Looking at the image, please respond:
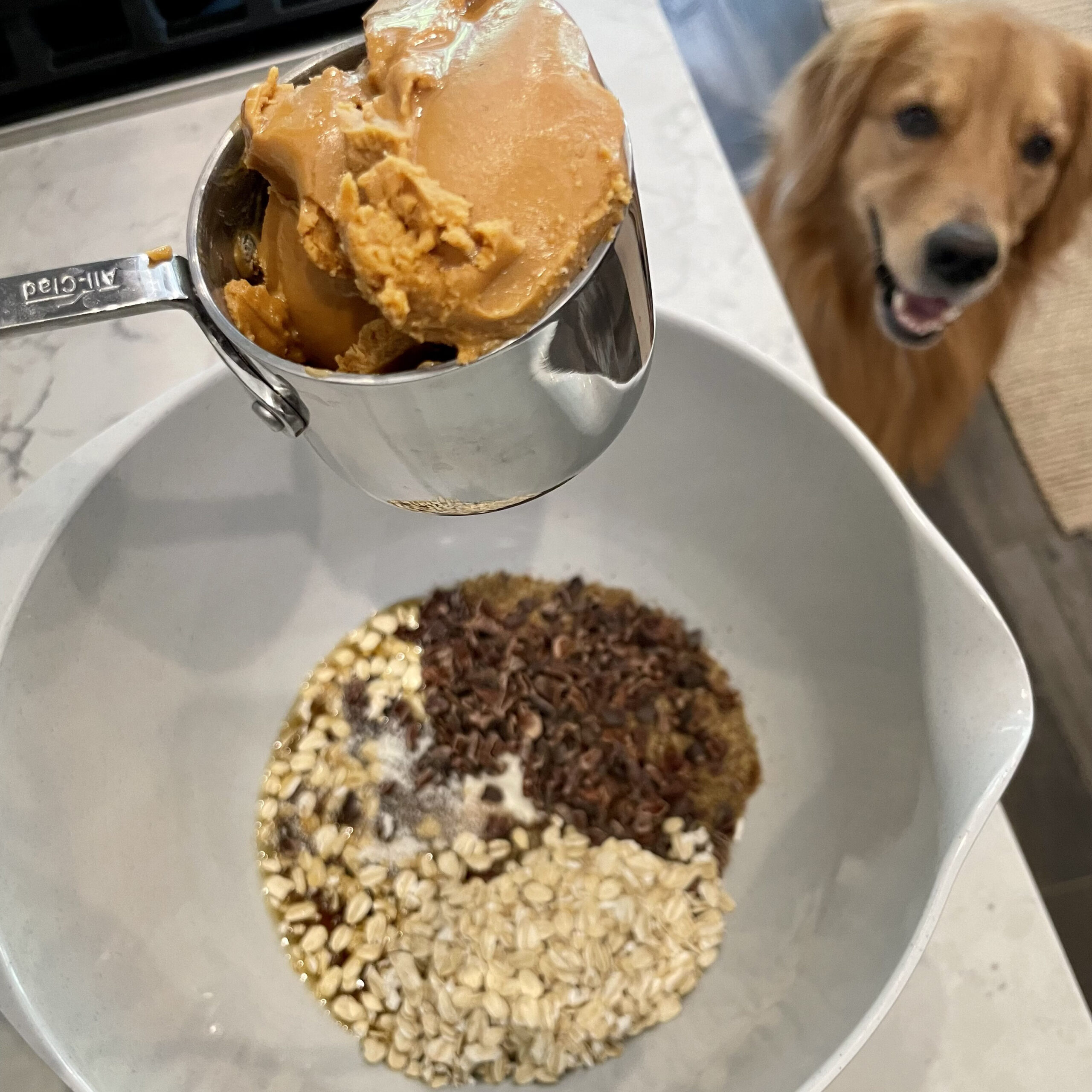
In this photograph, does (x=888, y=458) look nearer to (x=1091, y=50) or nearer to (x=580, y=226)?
(x=1091, y=50)

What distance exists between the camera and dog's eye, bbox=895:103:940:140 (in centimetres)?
104

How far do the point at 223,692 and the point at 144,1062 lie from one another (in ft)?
1.06

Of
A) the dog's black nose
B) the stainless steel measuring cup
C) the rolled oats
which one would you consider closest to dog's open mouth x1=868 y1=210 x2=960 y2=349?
the dog's black nose

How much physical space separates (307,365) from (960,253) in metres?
0.89

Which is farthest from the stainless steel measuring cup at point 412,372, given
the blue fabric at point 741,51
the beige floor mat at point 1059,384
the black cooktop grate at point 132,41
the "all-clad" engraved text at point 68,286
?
the blue fabric at point 741,51

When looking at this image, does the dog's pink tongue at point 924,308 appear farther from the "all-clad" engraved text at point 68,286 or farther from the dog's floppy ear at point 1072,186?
the "all-clad" engraved text at point 68,286

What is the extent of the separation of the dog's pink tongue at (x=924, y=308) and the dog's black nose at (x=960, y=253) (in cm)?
13

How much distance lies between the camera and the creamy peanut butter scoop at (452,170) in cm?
39

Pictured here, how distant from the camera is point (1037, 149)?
106 centimetres

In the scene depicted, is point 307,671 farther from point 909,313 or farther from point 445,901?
point 909,313

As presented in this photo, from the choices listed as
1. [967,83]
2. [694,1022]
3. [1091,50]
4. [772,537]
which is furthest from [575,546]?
[1091,50]

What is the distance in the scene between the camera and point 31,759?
67 cm

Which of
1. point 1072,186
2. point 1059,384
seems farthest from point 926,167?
point 1059,384

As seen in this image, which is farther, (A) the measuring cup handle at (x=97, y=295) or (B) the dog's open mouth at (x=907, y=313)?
(B) the dog's open mouth at (x=907, y=313)
